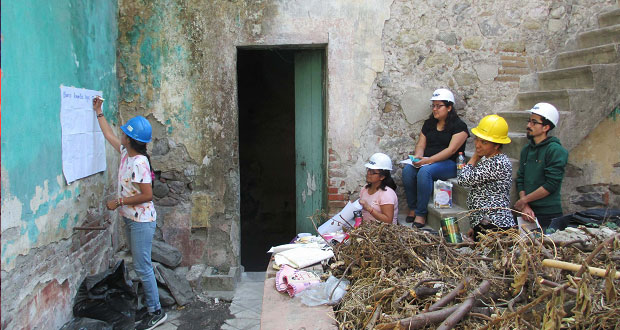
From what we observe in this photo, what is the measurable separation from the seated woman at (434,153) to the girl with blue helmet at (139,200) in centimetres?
267

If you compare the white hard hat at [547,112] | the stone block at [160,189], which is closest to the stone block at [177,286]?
the stone block at [160,189]

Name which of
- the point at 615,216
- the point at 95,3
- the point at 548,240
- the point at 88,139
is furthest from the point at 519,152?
the point at 95,3

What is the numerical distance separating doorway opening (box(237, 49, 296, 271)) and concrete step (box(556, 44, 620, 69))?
4.82 metres

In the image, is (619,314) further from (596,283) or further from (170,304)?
(170,304)

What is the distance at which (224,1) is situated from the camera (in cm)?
509

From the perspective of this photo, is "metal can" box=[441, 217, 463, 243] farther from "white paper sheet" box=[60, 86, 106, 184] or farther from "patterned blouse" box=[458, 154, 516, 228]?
"white paper sheet" box=[60, 86, 106, 184]

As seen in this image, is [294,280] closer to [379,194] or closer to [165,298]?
[379,194]

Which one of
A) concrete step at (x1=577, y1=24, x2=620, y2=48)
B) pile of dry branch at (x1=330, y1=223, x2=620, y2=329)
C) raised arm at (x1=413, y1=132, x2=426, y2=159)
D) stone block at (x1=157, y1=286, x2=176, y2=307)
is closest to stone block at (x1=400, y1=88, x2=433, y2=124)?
raised arm at (x1=413, y1=132, x2=426, y2=159)

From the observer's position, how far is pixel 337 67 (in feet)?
16.9

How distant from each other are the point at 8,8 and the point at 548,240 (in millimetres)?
3732

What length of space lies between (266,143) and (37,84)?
5539 mm

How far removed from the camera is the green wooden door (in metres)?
5.47

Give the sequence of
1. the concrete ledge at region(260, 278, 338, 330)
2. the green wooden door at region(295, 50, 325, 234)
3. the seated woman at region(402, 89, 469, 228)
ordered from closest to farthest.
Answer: the concrete ledge at region(260, 278, 338, 330) < the seated woman at region(402, 89, 469, 228) < the green wooden door at region(295, 50, 325, 234)

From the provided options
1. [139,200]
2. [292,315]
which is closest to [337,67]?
[139,200]
